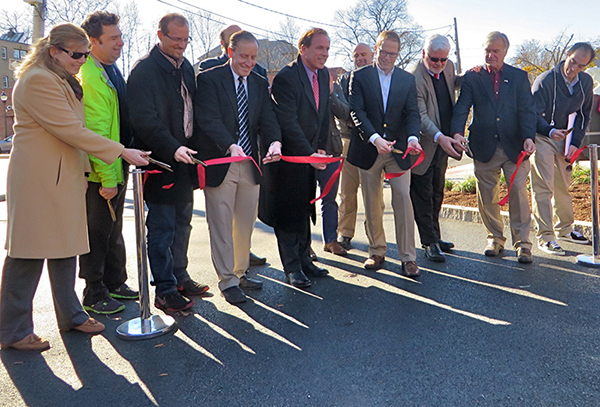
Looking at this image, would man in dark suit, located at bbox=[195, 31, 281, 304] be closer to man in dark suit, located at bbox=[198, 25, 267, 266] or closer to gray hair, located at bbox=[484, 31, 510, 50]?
man in dark suit, located at bbox=[198, 25, 267, 266]

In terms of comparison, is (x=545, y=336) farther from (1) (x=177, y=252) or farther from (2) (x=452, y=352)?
(1) (x=177, y=252)

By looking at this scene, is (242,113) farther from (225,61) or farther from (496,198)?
(496,198)

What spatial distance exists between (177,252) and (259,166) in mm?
1074

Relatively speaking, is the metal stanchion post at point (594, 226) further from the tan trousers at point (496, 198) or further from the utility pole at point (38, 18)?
the utility pole at point (38, 18)

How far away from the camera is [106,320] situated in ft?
13.4

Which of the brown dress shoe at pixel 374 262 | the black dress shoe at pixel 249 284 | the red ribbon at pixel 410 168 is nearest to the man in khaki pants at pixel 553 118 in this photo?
the red ribbon at pixel 410 168

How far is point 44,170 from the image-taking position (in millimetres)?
3398

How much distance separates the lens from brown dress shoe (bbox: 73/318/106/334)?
3770 mm

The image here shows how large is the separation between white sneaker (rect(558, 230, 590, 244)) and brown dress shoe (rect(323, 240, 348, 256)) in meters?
2.68

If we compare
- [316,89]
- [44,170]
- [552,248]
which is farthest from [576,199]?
[44,170]

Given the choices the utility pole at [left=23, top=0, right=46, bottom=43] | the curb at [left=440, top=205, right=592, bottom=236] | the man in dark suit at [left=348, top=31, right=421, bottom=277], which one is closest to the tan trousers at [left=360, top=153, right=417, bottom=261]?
the man in dark suit at [left=348, top=31, right=421, bottom=277]

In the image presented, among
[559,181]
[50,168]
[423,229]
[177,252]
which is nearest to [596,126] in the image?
[559,181]

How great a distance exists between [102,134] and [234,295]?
1659 millimetres

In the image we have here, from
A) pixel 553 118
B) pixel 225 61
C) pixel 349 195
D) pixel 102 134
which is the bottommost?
pixel 349 195
